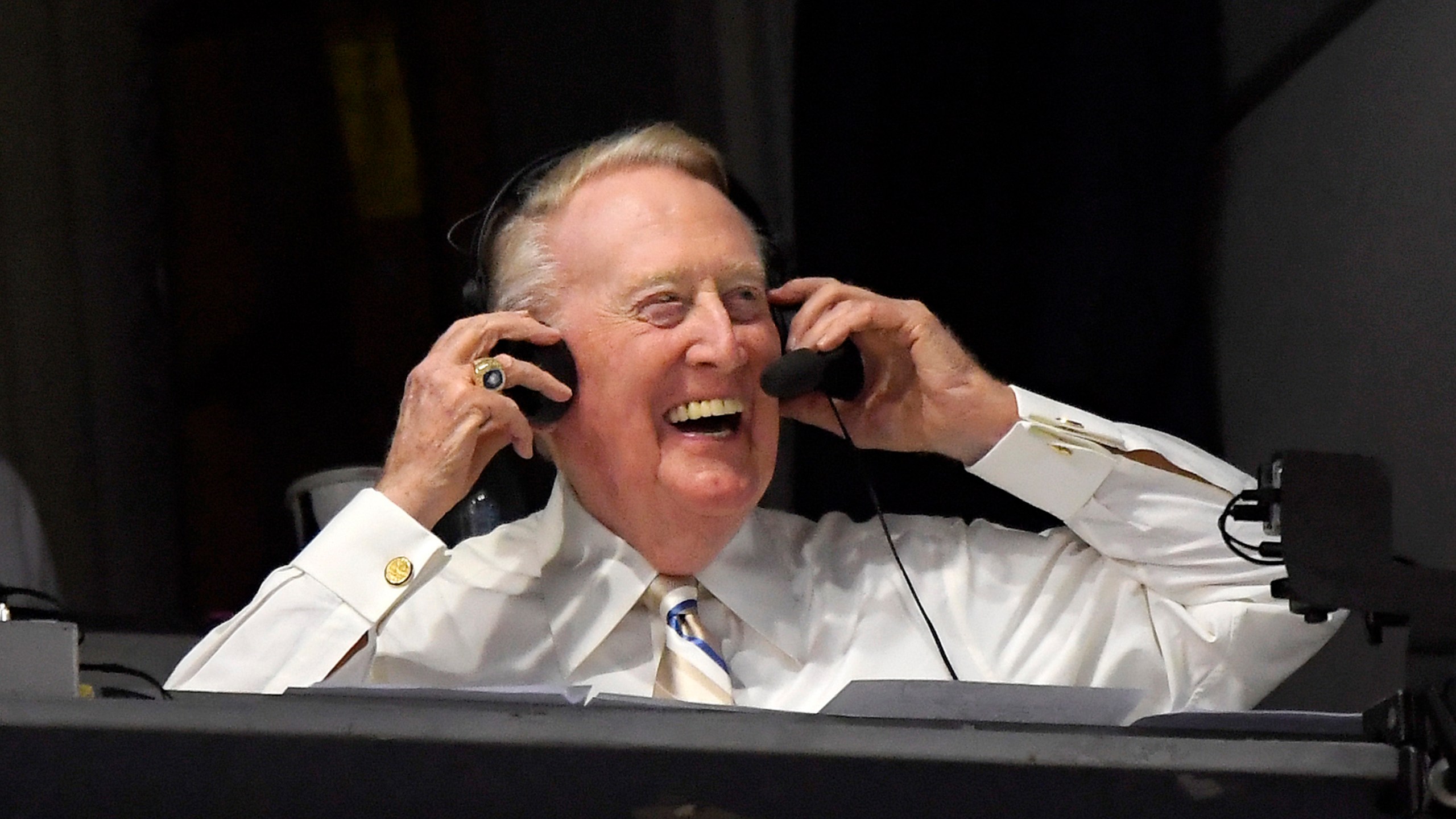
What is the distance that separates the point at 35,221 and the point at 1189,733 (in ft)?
6.06

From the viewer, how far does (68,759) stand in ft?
2.68

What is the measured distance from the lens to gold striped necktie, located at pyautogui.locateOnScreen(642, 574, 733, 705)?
60.3 inches

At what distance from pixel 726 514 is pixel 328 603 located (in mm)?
416

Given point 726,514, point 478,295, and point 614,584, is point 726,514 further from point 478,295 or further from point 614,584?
point 478,295

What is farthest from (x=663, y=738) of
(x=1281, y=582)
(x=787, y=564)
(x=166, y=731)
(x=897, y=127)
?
(x=897, y=127)

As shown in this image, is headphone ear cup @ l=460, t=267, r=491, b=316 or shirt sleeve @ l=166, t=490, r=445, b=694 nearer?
shirt sleeve @ l=166, t=490, r=445, b=694

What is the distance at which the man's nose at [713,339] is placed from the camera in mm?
1597

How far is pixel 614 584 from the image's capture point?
161 centimetres

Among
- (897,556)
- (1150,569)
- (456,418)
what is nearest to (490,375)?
(456,418)

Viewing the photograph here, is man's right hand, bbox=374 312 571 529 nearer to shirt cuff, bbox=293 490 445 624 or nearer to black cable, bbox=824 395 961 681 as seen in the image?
shirt cuff, bbox=293 490 445 624

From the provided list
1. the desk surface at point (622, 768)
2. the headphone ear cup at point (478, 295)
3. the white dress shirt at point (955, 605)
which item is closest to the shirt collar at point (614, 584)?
the white dress shirt at point (955, 605)

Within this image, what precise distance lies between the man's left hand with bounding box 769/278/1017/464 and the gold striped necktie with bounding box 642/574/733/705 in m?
0.26

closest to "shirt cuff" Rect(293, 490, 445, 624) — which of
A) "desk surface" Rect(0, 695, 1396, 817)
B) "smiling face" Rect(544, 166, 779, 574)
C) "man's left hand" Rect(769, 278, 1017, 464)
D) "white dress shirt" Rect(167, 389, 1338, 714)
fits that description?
"white dress shirt" Rect(167, 389, 1338, 714)

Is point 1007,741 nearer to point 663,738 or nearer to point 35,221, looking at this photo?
point 663,738
